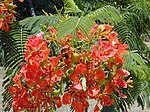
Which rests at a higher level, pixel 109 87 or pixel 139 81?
pixel 109 87

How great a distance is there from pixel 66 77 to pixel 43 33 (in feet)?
0.45

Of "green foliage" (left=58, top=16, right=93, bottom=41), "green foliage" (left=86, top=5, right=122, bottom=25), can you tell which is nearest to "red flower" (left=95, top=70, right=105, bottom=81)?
"green foliage" (left=58, top=16, right=93, bottom=41)

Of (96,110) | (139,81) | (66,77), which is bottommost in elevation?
(139,81)

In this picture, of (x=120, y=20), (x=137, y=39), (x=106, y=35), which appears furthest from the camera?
(x=137, y=39)

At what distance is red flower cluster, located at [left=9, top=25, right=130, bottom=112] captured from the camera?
932mm

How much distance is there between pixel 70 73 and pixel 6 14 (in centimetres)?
40

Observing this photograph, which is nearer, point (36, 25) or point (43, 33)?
point (43, 33)

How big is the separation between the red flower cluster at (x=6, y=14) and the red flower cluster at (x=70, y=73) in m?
0.26

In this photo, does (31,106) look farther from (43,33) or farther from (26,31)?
(26,31)

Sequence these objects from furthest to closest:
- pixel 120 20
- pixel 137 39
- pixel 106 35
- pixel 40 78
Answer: pixel 137 39, pixel 120 20, pixel 106 35, pixel 40 78

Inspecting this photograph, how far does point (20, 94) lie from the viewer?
1018 mm

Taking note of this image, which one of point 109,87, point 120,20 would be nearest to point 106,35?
point 109,87

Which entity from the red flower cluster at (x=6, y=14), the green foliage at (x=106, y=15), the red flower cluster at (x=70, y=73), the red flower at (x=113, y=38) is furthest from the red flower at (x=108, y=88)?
the red flower cluster at (x=6, y=14)

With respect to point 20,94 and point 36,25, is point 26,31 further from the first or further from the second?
point 20,94
